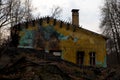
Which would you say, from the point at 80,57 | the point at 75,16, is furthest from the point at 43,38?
the point at 75,16

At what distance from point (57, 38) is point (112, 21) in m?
19.4

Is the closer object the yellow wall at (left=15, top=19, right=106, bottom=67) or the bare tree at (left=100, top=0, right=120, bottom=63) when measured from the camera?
the yellow wall at (left=15, top=19, right=106, bottom=67)

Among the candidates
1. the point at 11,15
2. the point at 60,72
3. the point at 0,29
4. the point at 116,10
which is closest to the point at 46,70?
the point at 60,72

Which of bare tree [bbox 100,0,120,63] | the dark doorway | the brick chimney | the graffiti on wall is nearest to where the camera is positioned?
the graffiti on wall

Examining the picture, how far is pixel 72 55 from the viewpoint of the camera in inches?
1214

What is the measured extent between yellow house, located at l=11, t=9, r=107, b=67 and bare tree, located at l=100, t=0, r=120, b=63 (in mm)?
16829

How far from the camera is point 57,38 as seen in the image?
99.6 ft

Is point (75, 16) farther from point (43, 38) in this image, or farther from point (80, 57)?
point (43, 38)

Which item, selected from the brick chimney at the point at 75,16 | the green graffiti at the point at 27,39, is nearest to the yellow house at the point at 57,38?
the green graffiti at the point at 27,39

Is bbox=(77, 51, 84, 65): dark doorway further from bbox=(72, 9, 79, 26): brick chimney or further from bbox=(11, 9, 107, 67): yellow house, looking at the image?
bbox=(72, 9, 79, 26): brick chimney

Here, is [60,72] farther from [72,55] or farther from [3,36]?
[3,36]

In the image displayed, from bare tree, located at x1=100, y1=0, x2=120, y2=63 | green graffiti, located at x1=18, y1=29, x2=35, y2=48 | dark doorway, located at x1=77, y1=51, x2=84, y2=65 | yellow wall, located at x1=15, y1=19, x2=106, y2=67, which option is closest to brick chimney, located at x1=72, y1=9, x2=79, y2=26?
yellow wall, located at x1=15, y1=19, x2=106, y2=67

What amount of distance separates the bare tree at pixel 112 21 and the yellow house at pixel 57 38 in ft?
55.2

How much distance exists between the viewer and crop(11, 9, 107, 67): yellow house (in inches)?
1194
